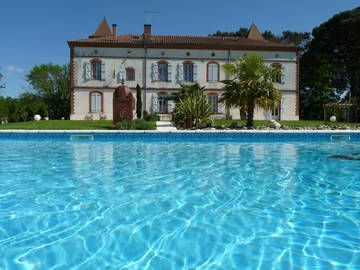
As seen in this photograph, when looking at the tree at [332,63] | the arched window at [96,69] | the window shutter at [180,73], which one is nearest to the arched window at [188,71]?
the window shutter at [180,73]

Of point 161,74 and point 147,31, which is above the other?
point 147,31

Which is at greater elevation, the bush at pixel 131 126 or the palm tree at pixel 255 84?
the palm tree at pixel 255 84

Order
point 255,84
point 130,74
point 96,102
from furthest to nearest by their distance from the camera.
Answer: point 130,74 < point 96,102 < point 255,84

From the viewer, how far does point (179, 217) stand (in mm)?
3305

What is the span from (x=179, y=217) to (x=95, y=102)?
2352cm

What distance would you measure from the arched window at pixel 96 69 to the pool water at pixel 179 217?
20218mm

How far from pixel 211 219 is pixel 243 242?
0.59m

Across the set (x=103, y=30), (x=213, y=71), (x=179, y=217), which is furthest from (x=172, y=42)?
(x=179, y=217)

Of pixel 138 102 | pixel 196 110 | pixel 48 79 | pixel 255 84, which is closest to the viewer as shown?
pixel 255 84

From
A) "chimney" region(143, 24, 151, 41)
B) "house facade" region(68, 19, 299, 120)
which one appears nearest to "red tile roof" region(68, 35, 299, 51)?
"house facade" region(68, 19, 299, 120)

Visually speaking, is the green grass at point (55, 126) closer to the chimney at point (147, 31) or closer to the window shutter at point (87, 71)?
the window shutter at point (87, 71)

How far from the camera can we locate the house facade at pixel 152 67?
83.2ft

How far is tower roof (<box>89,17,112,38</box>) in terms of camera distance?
2808cm

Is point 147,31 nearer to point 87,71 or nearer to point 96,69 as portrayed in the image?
point 96,69
